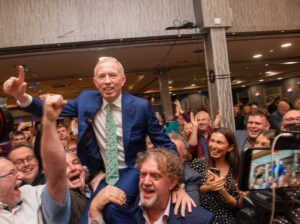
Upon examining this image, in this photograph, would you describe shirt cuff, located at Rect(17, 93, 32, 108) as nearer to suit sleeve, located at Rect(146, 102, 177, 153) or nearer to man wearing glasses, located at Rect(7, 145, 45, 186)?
suit sleeve, located at Rect(146, 102, 177, 153)

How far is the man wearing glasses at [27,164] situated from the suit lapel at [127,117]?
0.84 metres

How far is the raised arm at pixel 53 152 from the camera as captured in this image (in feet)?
3.80

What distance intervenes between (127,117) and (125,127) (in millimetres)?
57

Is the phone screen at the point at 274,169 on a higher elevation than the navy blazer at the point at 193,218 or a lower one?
higher

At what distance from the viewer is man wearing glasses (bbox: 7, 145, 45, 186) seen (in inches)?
88.4

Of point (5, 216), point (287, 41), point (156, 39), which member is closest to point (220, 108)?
point (156, 39)

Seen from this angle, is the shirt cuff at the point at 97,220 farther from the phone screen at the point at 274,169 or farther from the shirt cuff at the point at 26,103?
the phone screen at the point at 274,169

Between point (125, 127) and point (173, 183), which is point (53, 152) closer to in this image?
point (125, 127)

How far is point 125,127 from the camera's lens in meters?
1.74

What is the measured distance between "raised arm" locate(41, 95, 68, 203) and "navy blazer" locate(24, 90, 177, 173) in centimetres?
37


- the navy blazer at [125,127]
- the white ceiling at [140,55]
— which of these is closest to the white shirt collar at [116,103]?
the navy blazer at [125,127]

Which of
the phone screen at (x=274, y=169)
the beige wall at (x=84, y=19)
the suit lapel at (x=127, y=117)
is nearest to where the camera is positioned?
the phone screen at (x=274, y=169)

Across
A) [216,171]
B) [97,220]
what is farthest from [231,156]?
[97,220]

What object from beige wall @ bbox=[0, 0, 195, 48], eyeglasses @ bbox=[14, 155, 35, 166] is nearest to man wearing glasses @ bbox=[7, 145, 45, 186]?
eyeglasses @ bbox=[14, 155, 35, 166]
